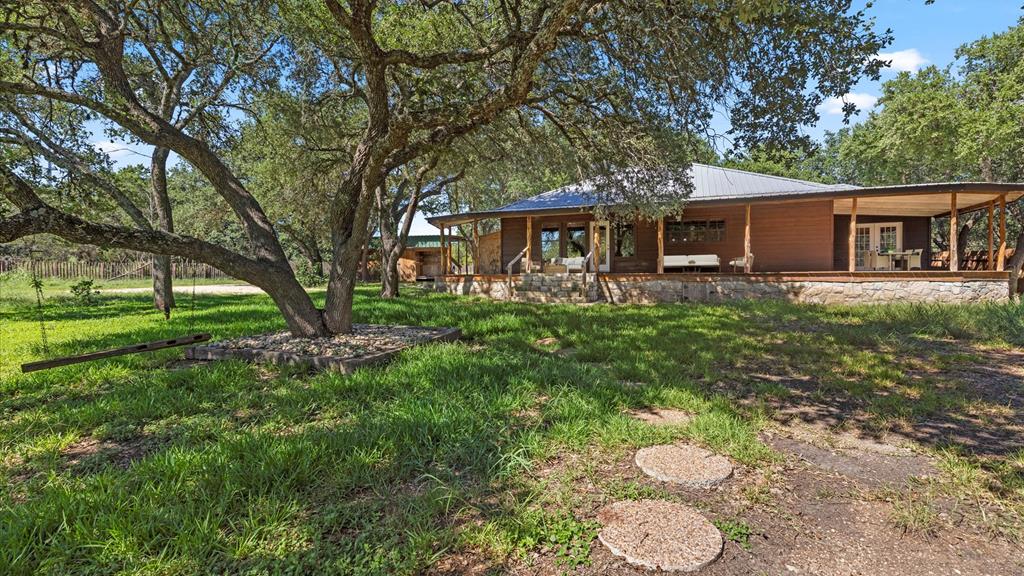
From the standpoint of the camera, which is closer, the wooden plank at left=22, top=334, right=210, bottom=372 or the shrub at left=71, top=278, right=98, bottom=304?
the wooden plank at left=22, top=334, right=210, bottom=372

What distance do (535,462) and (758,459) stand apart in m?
1.37

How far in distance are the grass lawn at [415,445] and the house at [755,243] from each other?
5183mm

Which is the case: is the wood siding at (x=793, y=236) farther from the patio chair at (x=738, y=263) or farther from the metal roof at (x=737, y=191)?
the metal roof at (x=737, y=191)

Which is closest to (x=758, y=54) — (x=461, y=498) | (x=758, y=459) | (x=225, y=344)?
(x=758, y=459)

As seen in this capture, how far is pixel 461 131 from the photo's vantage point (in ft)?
18.7

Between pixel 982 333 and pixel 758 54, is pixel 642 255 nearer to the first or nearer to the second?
pixel 982 333

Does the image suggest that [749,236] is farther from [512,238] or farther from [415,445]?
[415,445]

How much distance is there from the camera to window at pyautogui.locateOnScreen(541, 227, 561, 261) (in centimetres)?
1605

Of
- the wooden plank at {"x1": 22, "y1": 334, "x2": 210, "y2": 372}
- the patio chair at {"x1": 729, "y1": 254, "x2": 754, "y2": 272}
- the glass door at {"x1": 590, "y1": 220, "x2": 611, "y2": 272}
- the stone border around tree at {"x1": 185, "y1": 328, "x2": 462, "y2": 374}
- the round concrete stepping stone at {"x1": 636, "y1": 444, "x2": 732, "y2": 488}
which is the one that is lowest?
the round concrete stepping stone at {"x1": 636, "y1": 444, "x2": 732, "y2": 488}

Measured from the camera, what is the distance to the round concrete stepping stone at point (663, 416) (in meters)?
3.21

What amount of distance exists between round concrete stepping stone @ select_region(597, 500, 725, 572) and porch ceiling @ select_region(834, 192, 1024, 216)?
13.1 meters

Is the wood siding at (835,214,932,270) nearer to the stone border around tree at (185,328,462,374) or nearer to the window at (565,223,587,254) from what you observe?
the window at (565,223,587,254)

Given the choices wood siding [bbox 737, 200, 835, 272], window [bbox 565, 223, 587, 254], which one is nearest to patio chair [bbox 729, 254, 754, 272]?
wood siding [bbox 737, 200, 835, 272]

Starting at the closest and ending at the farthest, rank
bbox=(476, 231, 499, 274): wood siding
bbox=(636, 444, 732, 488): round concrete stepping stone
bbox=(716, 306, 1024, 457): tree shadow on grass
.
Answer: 1. bbox=(636, 444, 732, 488): round concrete stepping stone
2. bbox=(716, 306, 1024, 457): tree shadow on grass
3. bbox=(476, 231, 499, 274): wood siding
